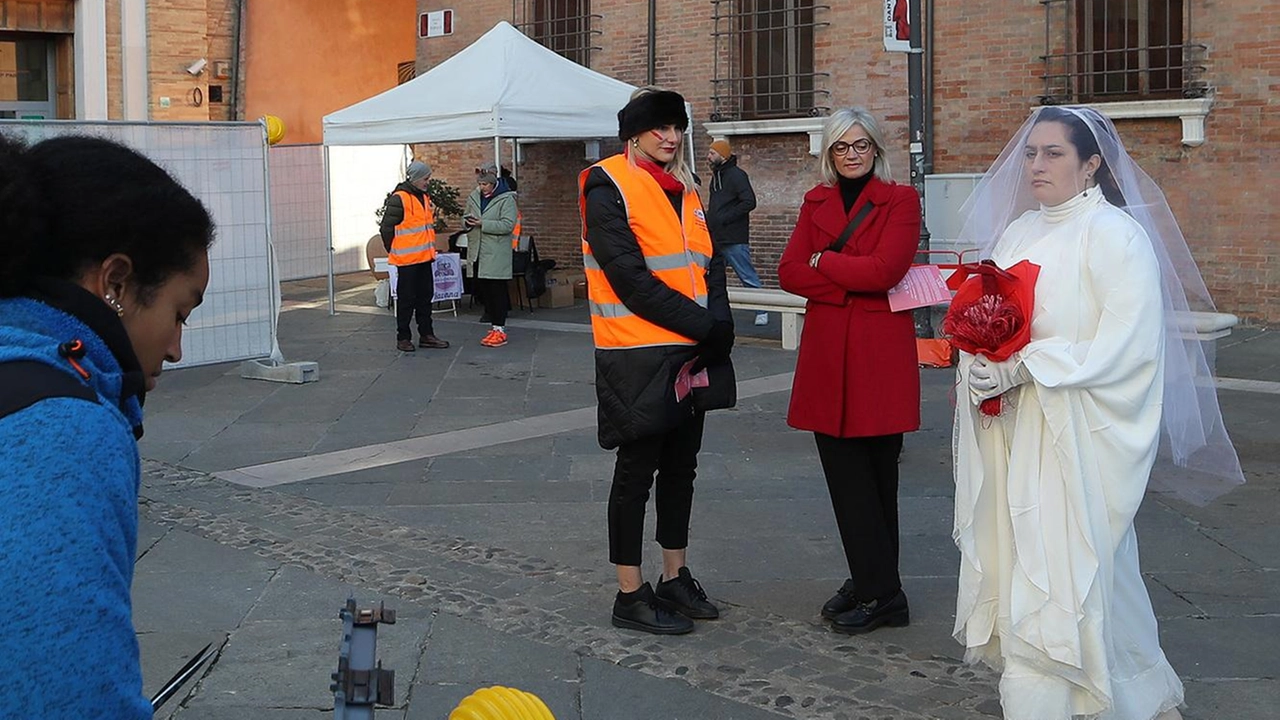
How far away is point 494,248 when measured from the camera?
1415cm

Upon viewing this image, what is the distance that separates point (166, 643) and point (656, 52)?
46.2ft

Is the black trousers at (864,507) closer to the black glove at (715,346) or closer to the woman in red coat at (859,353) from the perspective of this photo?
the woman in red coat at (859,353)

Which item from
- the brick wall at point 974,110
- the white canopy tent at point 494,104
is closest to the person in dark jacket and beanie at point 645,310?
the white canopy tent at point 494,104

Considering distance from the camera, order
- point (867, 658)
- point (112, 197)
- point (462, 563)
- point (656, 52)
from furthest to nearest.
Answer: point (656, 52)
point (462, 563)
point (867, 658)
point (112, 197)

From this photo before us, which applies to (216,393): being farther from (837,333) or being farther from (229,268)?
(837,333)

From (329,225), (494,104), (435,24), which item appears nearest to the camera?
(494,104)

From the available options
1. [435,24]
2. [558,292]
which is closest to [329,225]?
[558,292]

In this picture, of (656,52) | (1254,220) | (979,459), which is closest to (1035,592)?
(979,459)

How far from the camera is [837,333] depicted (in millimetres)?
5359

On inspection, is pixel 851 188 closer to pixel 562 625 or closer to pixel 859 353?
pixel 859 353

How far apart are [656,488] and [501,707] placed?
10.2ft

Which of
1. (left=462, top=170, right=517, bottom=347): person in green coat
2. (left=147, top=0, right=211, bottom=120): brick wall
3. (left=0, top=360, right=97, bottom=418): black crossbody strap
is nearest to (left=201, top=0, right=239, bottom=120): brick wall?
(left=147, top=0, right=211, bottom=120): brick wall

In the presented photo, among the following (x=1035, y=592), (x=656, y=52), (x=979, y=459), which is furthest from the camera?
(x=656, y=52)

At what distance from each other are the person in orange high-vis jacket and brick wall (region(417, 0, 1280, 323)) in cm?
521
